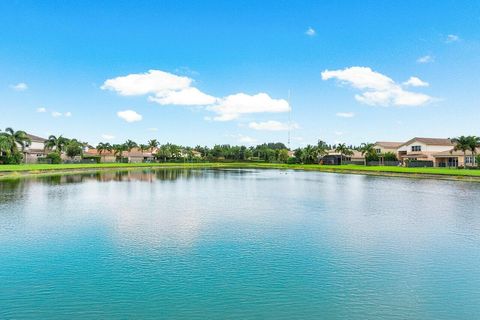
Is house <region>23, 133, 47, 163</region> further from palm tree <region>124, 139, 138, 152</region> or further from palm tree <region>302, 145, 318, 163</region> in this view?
palm tree <region>302, 145, 318, 163</region>

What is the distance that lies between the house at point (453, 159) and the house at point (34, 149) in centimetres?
9951

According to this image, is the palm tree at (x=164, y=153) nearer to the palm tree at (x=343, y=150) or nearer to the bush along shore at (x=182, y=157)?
the bush along shore at (x=182, y=157)

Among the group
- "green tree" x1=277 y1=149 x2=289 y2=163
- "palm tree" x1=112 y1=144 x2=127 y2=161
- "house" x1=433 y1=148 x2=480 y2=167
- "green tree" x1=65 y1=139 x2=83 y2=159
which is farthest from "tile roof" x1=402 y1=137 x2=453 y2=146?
"green tree" x1=65 y1=139 x2=83 y2=159

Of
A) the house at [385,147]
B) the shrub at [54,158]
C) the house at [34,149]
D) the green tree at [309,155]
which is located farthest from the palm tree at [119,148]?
the house at [385,147]

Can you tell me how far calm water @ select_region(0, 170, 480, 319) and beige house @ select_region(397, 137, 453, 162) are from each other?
79.8m

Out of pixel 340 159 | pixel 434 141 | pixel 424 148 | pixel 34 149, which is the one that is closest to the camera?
pixel 424 148

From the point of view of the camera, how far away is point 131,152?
146 m

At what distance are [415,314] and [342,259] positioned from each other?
4.64 metres

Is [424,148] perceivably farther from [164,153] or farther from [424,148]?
[164,153]

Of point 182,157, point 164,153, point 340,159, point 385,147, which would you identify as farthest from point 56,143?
point 385,147

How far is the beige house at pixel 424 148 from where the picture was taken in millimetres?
97463

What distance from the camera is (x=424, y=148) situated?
99938mm

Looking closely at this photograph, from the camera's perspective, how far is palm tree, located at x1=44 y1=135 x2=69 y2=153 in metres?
105

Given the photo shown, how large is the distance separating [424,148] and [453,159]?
11.8 m
